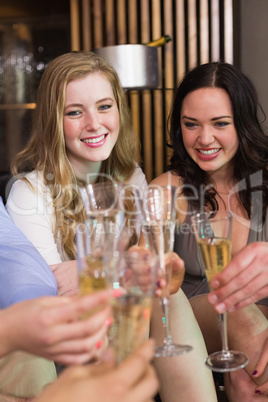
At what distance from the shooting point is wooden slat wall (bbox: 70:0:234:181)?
5.16 m

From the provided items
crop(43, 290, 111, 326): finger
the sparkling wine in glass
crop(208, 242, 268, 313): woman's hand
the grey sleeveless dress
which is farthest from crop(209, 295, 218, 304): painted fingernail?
the grey sleeveless dress

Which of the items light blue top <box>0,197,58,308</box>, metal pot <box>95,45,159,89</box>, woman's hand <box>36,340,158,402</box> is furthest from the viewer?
metal pot <box>95,45,159,89</box>

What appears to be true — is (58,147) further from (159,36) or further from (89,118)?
(159,36)

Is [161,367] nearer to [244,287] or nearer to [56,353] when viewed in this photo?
[244,287]

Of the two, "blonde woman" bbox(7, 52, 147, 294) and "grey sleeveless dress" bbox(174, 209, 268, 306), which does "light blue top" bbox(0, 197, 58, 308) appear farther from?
"grey sleeveless dress" bbox(174, 209, 268, 306)

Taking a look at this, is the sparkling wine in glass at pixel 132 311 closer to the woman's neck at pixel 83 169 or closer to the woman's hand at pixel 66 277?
the woman's hand at pixel 66 277

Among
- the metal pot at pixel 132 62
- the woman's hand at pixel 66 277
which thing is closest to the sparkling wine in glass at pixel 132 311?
the woman's hand at pixel 66 277

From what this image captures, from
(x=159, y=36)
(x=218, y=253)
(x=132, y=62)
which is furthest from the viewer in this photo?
(x=159, y=36)

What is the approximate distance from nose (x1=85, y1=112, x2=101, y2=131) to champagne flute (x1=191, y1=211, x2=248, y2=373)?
1.06 metres

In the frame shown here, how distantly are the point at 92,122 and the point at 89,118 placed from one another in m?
0.03

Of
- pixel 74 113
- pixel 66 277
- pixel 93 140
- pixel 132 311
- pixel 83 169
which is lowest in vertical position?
pixel 66 277

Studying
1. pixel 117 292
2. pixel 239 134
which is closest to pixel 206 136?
pixel 239 134

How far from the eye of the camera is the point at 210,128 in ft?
7.27

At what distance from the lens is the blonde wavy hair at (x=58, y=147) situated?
222cm
